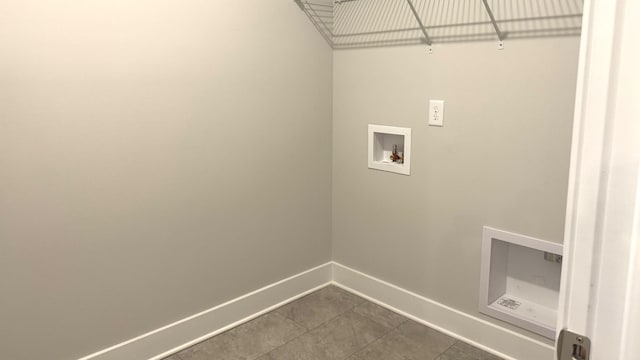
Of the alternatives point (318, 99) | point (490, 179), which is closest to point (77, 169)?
point (318, 99)

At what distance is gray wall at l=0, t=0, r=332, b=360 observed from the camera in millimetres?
1787

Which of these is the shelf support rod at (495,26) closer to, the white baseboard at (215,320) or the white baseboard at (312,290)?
the white baseboard at (312,290)

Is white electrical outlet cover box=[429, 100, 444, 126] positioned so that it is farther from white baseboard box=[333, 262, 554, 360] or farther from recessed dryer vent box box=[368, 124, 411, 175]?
white baseboard box=[333, 262, 554, 360]

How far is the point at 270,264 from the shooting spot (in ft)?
8.78

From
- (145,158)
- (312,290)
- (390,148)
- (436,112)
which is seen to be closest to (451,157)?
(436,112)

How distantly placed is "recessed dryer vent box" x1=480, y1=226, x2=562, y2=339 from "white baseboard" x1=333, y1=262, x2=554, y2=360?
0.08 meters

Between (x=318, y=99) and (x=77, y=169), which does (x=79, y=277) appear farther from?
(x=318, y=99)

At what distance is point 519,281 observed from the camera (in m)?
2.28

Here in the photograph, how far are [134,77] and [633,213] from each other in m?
1.88

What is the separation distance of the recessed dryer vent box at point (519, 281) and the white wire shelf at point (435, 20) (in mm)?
875

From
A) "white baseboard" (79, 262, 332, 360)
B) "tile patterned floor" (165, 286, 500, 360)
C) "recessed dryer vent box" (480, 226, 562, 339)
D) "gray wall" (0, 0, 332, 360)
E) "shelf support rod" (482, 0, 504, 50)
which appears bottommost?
"tile patterned floor" (165, 286, 500, 360)

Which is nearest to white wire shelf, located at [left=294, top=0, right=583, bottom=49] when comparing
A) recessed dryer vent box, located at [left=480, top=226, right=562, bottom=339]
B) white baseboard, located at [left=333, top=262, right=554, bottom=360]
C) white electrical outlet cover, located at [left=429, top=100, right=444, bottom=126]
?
white electrical outlet cover, located at [left=429, top=100, right=444, bottom=126]

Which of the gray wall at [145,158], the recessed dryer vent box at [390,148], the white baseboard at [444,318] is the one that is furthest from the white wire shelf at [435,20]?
the white baseboard at [444,318]

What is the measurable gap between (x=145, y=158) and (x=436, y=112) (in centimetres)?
135
